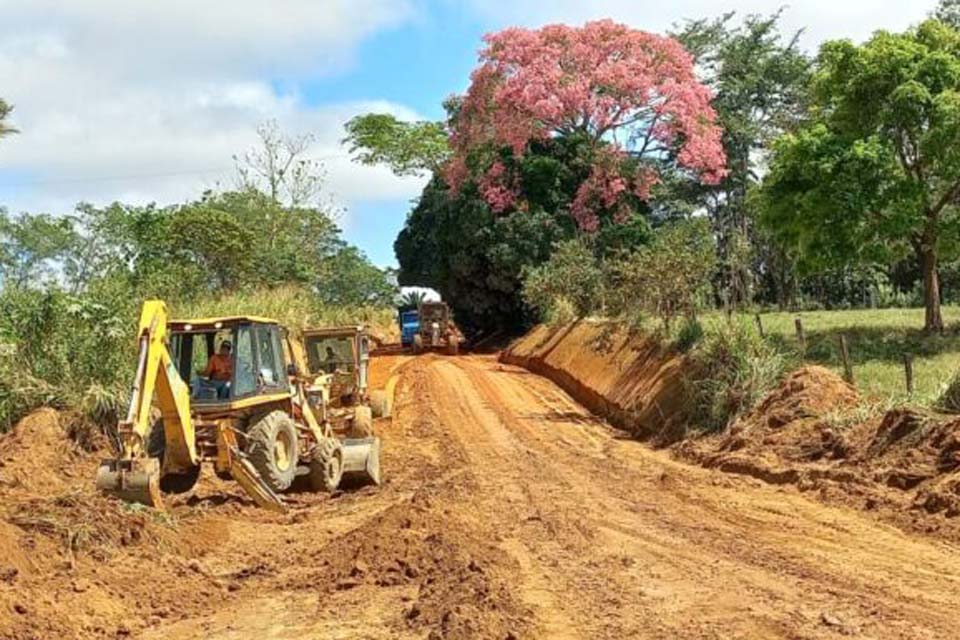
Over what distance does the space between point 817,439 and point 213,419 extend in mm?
7759

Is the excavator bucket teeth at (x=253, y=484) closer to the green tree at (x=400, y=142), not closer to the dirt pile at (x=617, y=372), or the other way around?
the dirt pile at (x=617, y=372)

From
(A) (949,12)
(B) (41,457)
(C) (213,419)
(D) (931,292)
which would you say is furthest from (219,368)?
(A) (949,12)

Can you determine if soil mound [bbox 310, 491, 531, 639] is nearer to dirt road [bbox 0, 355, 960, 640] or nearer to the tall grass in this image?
dirt road [bbox 0, 355, 960, 640]

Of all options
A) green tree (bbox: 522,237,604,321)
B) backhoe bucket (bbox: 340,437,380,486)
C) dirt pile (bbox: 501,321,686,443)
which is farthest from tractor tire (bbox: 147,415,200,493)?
green tree (bbox: 522,237,604,321)

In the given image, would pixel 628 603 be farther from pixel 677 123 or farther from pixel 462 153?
pixel 462 153

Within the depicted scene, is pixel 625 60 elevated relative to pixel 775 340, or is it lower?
elevated

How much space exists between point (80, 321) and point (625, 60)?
23.3 m

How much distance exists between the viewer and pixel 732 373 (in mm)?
16781

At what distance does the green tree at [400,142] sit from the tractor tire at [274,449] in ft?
134

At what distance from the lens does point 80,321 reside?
15609 millimetres

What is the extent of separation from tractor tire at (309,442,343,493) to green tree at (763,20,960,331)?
11.3m

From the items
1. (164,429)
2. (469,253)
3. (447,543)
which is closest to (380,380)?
(469,253)

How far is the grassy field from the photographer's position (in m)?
14.9

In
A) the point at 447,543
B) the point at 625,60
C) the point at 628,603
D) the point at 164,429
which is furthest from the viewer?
the point at 625,60
